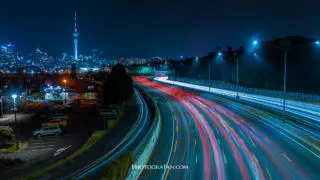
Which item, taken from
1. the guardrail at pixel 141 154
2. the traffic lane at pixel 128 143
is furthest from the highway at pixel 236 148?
the traffic lane at pixel 128 143

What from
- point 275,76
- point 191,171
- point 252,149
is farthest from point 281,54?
point 191,171

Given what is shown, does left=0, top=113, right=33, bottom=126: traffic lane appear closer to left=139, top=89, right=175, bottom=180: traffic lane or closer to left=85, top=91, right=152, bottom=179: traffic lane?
left=85, top=91, right=152, bottom=179: traffic lane

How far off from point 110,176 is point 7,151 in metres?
14.5

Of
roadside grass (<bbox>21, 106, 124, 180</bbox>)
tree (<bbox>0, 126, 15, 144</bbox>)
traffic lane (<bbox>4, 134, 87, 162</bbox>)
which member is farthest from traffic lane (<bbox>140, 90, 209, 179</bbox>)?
tree (<bbox>0, 126, 15, 144</bbox>)

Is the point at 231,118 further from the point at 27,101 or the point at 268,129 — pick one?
the point at 27,101

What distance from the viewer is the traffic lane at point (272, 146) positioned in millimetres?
14281

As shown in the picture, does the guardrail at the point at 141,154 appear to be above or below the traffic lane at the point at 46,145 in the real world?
above

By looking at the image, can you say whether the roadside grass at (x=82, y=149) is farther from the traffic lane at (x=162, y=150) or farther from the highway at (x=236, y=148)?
the highway at (x=236, y=148)

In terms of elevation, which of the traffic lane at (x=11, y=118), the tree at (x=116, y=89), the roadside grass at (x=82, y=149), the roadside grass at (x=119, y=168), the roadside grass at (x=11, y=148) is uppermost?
the tree at (x=116, y=89)

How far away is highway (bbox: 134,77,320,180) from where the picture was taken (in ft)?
46.4

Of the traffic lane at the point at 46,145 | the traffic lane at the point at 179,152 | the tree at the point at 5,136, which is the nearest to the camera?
the traffic lane at the point at 179,152

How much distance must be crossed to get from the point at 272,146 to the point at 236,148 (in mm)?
2177

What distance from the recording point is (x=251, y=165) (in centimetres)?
→ 1503

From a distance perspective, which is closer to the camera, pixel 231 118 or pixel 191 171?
pixel 191 171
